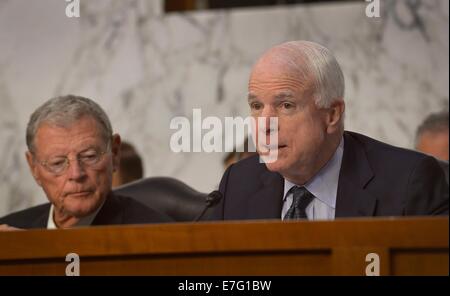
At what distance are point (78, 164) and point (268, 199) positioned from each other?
832 millimetres

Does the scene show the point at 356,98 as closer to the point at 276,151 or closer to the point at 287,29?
the point at 287,29

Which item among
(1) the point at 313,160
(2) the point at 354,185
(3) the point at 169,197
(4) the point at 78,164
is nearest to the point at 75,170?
(4) the point at 78,164

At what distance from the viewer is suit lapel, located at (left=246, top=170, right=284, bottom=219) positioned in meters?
3.06

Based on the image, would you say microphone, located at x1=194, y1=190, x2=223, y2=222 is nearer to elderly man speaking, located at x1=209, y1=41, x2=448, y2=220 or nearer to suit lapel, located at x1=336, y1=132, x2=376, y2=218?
elderly man speaking, located at x1=209, y1=41, x2=448, y2=220

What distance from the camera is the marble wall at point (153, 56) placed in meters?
5.12

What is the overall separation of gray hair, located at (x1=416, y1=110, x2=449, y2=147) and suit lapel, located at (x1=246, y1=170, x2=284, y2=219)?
160cm

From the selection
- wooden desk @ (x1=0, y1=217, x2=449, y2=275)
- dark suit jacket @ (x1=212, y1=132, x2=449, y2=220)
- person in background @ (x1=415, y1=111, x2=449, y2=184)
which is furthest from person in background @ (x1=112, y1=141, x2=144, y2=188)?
wooden desk @ (x1=0, y1=217, x2=449, y2=275)

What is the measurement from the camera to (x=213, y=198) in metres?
2.98

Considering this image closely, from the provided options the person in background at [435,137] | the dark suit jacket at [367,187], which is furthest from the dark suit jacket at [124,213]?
the person in background at [435,137]

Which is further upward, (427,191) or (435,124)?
(435,124)

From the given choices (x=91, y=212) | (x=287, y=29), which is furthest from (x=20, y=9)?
(x=91, y=212)

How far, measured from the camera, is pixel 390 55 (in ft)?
16.5

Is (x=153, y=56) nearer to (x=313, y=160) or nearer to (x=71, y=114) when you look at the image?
(x=71, y=114)
